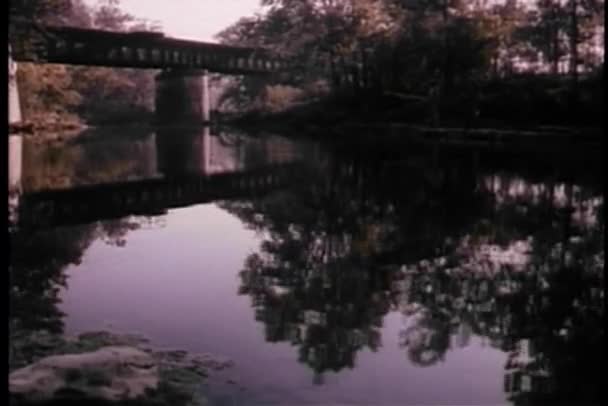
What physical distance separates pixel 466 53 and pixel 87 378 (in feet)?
140

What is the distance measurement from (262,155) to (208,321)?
23.5m

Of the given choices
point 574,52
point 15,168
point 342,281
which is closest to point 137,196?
point 15,168

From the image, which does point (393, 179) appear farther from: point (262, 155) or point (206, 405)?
point (206, 405)

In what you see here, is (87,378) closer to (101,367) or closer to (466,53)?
(101,367)

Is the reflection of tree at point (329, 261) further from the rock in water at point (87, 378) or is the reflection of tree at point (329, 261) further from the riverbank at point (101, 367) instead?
the rock in water at point (87, 378)

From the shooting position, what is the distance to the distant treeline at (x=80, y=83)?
50.2 m

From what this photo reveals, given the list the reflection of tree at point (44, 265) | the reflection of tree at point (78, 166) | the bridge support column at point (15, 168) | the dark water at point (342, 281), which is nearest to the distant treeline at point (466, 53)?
the reflection of tree at point (78, 166)

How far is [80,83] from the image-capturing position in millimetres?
73125

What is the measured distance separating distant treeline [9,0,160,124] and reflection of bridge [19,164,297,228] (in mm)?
26165

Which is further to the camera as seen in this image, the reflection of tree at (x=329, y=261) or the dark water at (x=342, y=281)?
the reflection of tree at (x=329, y=261)

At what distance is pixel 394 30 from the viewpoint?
5259cm

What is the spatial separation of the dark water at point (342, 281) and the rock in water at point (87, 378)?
56 centimetres

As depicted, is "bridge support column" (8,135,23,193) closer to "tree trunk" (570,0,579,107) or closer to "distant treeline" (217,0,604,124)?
"distant treeline" (217,0,604,124)

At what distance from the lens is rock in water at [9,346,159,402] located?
4994mm
